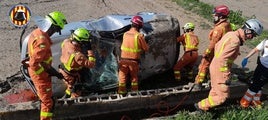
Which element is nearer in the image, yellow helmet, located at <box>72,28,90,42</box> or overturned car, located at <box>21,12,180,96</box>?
yellow helmet, located at <box>72,28,90,42</box>

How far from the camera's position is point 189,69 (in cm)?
915

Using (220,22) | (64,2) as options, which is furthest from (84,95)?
(64,2)

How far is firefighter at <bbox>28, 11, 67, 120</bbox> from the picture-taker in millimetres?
6418

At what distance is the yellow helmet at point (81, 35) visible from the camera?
23.1 feet

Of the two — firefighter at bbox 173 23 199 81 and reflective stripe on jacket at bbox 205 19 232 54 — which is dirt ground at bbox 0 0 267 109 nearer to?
firefighter at bbox 173 23 199 81

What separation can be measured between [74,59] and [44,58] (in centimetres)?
77

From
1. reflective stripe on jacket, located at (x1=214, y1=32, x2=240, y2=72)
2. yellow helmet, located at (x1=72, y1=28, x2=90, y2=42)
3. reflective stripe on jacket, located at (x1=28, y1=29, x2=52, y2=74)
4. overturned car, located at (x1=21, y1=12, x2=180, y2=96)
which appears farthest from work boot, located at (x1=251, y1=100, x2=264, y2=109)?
reflective stripe on jacket, located at (x1=28, y1=29, x2=52, y2=74)

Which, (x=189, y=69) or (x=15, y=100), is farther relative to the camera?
(x=189, y=69)

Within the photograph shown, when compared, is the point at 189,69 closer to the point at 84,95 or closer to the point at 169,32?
the point at 169,32

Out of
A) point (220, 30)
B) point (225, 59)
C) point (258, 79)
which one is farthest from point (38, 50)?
point (258, 79)

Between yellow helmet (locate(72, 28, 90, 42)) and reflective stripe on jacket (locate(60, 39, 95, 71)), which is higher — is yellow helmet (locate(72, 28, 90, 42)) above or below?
above

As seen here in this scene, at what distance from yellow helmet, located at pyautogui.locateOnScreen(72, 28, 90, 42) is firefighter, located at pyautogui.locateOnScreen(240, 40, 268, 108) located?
3.06 m

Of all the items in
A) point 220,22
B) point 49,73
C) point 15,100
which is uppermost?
point 220,22

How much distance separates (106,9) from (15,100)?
567cm
